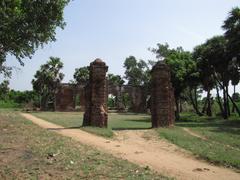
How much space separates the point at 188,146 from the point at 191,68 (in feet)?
76.6

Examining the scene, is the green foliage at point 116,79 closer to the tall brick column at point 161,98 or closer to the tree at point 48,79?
the tree at point 48,79

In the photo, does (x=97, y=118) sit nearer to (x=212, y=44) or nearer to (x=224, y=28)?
(x=224, y=28)

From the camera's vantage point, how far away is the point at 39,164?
11.1 m

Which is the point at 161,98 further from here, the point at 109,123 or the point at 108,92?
the point at 108,92

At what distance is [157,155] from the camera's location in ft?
45.0

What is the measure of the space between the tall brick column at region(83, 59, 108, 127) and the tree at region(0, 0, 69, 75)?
10.4ft

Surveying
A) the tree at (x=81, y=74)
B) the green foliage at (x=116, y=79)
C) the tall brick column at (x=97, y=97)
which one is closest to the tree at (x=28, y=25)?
the tall brick column at (x=97, y=97)

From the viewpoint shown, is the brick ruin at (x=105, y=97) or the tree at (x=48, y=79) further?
the tree at (x=48, y=79)

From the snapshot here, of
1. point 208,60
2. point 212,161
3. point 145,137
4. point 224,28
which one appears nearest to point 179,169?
point 212,161

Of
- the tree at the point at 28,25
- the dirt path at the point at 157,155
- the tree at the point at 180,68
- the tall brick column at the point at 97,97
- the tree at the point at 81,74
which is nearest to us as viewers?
the dirt path at the point at 157,155

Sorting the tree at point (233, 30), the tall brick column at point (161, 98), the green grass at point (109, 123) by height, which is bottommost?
the green grass at point (109, 123)

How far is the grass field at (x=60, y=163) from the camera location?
32.6 feet

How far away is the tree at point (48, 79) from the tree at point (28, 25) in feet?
128

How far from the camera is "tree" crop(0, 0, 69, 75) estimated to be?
55.0 ft
